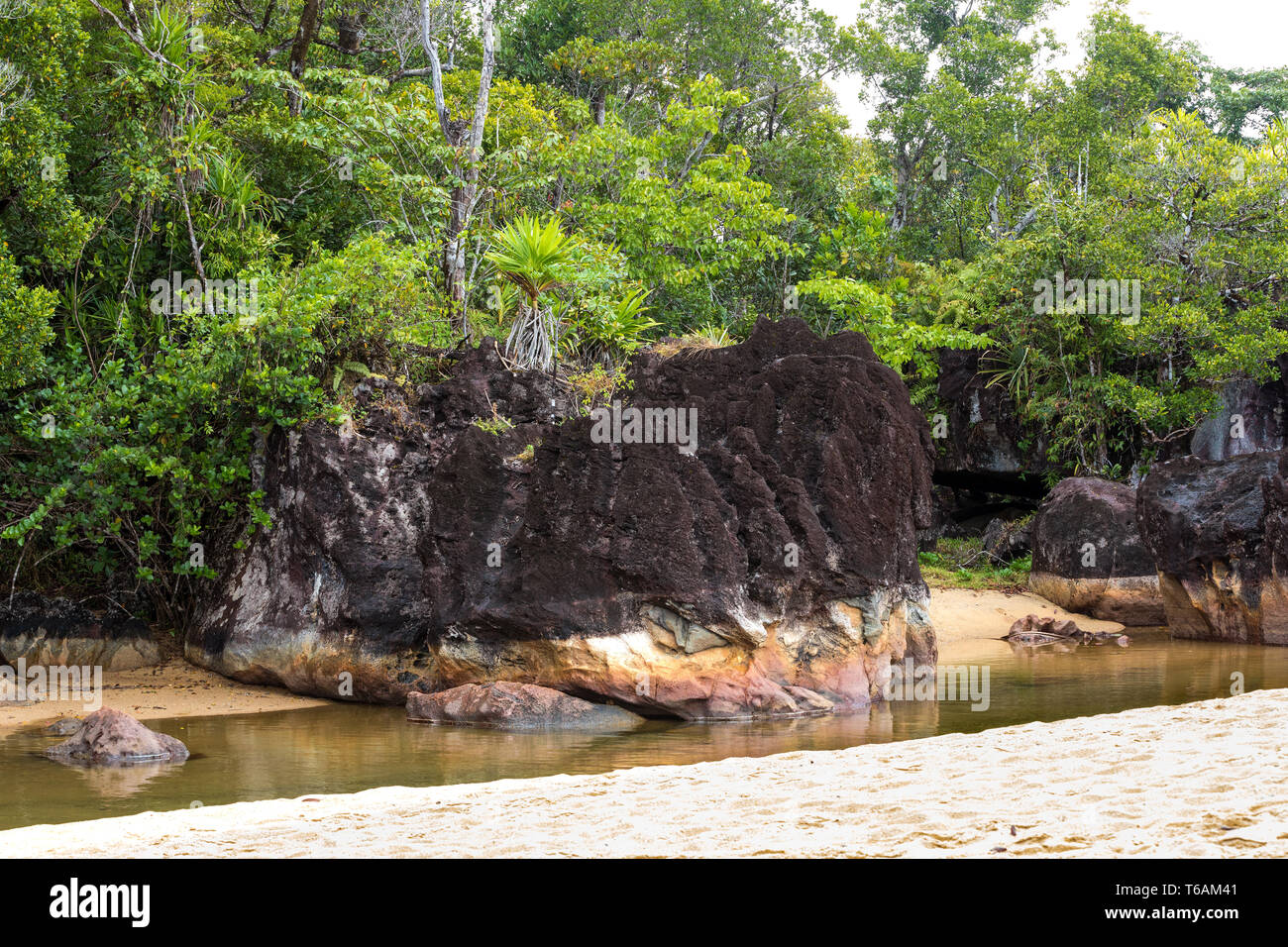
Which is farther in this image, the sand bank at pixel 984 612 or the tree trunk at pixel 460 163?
the sand bank at pixel 984 612

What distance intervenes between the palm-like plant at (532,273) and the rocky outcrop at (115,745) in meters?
6.69

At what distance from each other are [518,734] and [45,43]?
34.7ft

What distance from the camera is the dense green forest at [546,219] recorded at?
13.5m

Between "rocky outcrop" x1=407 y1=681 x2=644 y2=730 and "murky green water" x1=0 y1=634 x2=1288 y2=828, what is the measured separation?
0.72ft

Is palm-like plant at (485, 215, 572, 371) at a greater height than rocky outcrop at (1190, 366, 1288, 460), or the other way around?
palm-like plant at (485, 215, 572, 371)

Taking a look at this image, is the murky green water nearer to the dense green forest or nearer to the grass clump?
the dense green forest

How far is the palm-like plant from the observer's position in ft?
45.9

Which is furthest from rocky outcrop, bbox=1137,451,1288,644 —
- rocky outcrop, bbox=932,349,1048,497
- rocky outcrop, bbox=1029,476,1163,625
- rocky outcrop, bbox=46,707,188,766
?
rocky outcrop, bbox=46,707,188,766

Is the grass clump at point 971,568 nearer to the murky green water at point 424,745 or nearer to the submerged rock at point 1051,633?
the submerged rock at point 1051,633

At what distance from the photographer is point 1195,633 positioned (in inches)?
677

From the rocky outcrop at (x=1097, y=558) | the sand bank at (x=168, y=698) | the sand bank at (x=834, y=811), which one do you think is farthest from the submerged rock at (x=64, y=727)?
the rocky outcrop at (x=1097, y=558)

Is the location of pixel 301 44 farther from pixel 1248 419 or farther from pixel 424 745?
pixel 1248 419

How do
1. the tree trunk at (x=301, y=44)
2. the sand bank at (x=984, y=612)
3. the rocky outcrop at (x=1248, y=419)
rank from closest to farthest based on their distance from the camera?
the tree trunk at (x=301, y=44) → the sand bank at (x=984, y=612) → the rocky outcrop at (x=1248, y=419)

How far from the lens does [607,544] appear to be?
35.8ft
